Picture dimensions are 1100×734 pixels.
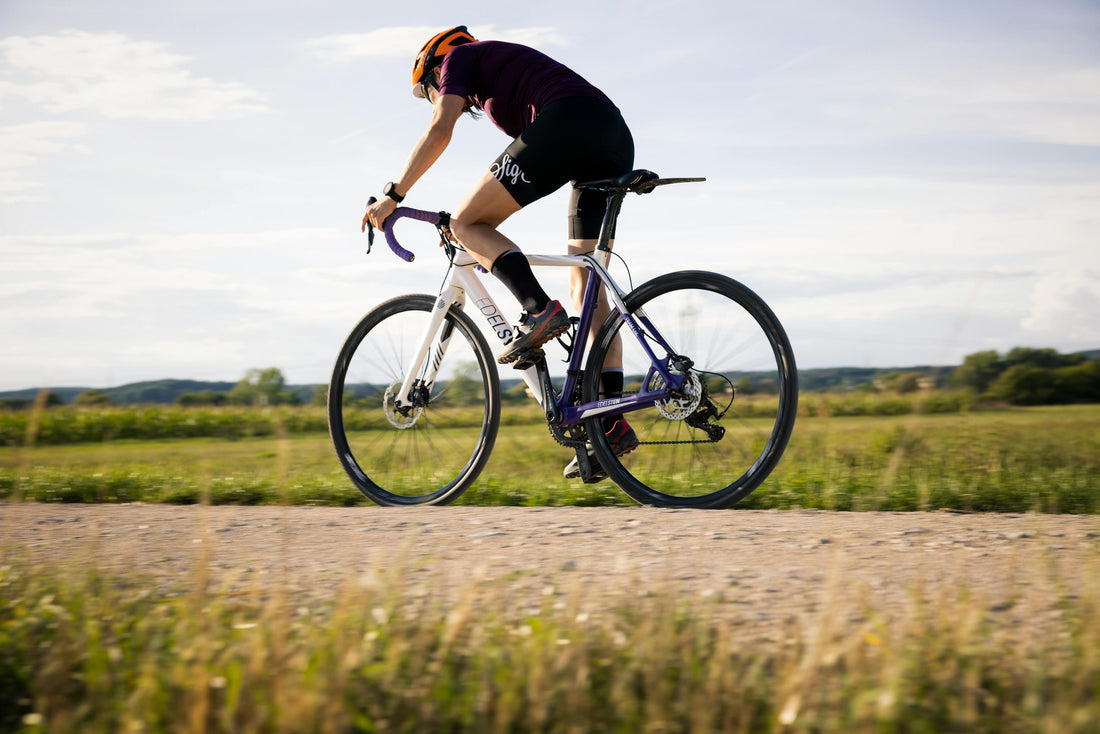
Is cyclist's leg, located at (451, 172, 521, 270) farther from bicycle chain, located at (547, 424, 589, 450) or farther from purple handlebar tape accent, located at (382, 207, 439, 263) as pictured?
bicycle chain, located at (547, 424, 589, 450)

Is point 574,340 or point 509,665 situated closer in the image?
point 509,665

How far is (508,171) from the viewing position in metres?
3.77

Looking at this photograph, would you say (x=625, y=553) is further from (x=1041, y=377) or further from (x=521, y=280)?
(x=1041, y=377)

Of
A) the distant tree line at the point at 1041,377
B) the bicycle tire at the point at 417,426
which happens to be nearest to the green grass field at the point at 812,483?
the bicycle tire at the point at 417,426

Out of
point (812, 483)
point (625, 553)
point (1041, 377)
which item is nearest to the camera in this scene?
point (625, 553)

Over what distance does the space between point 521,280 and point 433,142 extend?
0.76m

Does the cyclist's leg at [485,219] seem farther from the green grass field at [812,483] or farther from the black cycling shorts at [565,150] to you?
the green grass field at [812,483]

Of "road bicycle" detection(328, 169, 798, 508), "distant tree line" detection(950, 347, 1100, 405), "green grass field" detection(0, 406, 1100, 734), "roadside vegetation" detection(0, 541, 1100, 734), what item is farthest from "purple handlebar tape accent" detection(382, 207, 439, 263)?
"distant tree line" detection(950, 347, 1100, 405)

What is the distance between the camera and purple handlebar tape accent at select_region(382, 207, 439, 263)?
420cm

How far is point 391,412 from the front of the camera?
4.47 metres

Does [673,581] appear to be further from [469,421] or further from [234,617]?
[469,421]

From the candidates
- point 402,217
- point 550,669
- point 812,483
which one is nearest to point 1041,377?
point 812,483

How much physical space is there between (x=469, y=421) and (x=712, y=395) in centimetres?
133

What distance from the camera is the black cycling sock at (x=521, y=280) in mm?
3809
